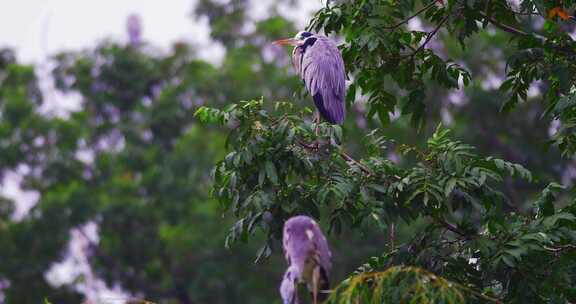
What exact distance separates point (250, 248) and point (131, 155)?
301 centimetres

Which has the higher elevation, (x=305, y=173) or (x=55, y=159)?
(x=55, y=159)

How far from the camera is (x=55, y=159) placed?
15.6 m

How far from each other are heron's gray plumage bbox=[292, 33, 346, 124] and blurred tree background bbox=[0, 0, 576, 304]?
7.35 meters

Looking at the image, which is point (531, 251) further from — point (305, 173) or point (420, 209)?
A: point (305, 173)

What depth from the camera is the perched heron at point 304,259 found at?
13.9ft

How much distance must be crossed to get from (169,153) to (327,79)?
1014cm

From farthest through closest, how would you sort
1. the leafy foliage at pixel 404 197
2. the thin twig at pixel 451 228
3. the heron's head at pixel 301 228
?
the thin twig at pixel 451 228 → the leafy foliage at pixel 404 197 → the heron's head at pixel 301 228

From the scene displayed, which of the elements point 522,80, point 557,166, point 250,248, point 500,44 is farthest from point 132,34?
point 522,80

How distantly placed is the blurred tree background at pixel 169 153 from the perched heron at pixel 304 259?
9.57 m

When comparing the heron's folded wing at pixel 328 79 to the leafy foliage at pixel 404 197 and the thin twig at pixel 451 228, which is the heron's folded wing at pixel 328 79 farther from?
the thin twig at pixel 451 228

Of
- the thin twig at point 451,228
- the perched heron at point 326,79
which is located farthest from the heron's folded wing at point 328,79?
the thin twig at point 451,228

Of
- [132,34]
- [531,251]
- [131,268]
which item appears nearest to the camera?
[531,251]

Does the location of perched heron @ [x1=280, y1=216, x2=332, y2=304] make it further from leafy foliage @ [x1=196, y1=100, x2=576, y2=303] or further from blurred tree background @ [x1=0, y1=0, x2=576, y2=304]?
blurred tree background @ [x1=0, y1=0, x2=576, y2=304]

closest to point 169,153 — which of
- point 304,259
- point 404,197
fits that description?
point 404,197
